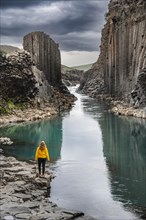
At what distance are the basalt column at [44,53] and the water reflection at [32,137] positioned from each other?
135ft

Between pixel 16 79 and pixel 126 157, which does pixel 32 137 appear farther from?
pixel 16 79

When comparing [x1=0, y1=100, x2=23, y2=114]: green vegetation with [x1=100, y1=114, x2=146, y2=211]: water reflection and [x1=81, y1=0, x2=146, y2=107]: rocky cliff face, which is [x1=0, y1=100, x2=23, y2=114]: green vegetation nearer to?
[x1=100, y1=114, x2=146, y2=211]: water reflection

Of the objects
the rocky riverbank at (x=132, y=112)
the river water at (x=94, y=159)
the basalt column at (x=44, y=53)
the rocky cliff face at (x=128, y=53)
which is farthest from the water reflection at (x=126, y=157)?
the basalt column at (x=44, y=53)

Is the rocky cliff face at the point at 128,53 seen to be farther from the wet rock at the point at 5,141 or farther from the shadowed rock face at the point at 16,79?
the wet rock at the point at 5,141

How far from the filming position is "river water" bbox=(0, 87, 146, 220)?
25.0 meters

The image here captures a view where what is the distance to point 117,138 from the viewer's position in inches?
2013

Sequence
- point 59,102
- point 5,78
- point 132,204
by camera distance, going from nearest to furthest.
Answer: point 132,204 < point 5,78 < point 59,102

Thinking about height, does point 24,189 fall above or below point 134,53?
below

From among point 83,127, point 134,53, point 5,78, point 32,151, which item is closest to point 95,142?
point 32,151

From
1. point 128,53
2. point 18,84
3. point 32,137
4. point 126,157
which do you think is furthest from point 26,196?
point 128,53

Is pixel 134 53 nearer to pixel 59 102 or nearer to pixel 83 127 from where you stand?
pixel 59 102

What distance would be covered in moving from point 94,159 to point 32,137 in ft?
49.2

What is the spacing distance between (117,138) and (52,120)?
784 inches

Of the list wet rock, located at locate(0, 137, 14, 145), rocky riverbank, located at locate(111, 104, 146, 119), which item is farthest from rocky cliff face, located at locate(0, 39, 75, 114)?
wet rock, located at locate(0, 137, 14, 145)
